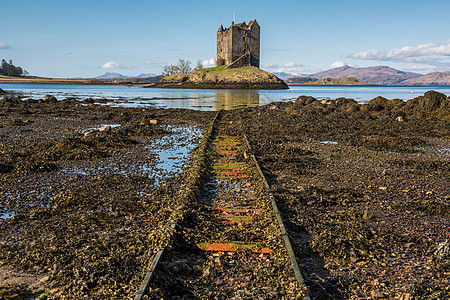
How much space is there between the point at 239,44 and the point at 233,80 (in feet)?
45.1

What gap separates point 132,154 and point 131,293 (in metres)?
8.20

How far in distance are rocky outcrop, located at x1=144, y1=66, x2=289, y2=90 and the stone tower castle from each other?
4232mm

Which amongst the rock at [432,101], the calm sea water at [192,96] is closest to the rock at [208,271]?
the rock at [432,101]

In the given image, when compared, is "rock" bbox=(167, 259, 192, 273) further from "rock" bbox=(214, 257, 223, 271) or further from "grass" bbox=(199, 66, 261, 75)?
"grass" bbox=(199, 66, 261, 75)

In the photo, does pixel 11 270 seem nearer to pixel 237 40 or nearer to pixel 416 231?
pixel 416 231

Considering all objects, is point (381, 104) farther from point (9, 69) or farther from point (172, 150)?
point (9, 69)

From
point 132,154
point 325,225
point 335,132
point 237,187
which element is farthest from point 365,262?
point 335,132

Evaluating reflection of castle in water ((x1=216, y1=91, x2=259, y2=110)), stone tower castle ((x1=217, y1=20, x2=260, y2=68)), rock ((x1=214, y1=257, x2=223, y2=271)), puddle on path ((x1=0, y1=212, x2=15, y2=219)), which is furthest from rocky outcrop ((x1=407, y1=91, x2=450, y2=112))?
stone tower castle ((x1=217, y1=20, x2=260, y2=68))

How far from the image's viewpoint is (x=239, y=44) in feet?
331

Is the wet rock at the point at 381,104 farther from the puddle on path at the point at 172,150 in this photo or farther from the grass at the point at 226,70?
the grass at the point at 226,70

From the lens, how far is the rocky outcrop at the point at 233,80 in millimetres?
94938

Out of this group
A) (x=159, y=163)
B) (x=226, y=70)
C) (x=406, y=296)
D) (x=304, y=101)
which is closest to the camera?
(x=406, y=296)

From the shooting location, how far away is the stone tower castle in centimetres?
9851

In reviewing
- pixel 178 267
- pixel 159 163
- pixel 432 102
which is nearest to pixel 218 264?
pixel 178 267
